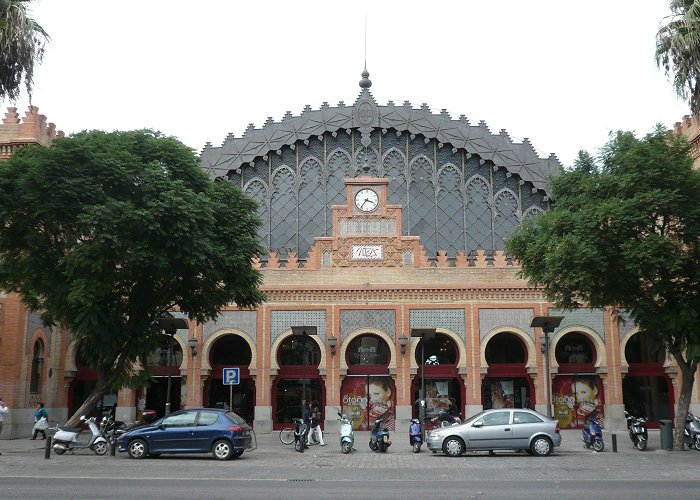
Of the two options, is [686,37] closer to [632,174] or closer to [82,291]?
[632,174]

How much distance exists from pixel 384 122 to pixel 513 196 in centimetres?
757

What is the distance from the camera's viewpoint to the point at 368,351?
33.5 metres

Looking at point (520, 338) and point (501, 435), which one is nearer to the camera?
point (501, 435)

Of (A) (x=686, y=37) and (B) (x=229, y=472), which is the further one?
(A) (x=686, y=37)

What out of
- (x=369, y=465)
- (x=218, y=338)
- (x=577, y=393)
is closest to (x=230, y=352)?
(x=218, y=338)

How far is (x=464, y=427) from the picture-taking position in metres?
22.2

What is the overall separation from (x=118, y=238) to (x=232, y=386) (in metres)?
14.3

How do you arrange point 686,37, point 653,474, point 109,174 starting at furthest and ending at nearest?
point 109,174 < point 686,37 < point 653,474

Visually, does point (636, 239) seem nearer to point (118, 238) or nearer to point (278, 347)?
point (118, 238)

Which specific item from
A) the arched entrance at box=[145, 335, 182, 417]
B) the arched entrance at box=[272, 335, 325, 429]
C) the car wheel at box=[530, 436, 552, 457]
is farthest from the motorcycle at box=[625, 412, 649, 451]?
the arched entrance at box=[145, 335, 182, 417]

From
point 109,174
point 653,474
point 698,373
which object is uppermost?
point 109,174

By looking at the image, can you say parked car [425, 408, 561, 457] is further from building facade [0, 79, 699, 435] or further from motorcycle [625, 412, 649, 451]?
building facade [0, 79, 699, 435]

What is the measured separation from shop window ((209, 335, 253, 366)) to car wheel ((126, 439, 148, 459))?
1266cm

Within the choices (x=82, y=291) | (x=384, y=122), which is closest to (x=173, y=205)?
(x=82, y=291)
